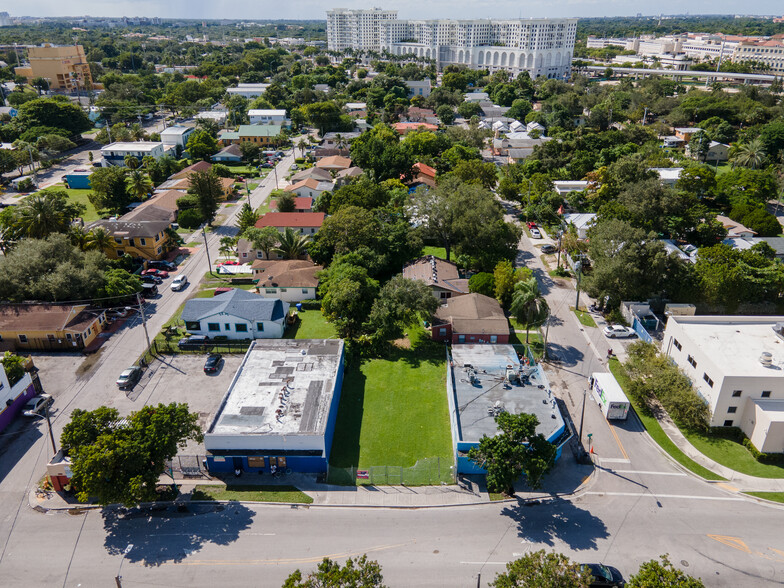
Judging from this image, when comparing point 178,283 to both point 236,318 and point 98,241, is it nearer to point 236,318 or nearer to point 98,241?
point 98,241

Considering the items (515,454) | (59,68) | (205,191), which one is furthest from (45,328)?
(59,68)

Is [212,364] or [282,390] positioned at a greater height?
[282,390]

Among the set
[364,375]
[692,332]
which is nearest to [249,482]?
[364,375]

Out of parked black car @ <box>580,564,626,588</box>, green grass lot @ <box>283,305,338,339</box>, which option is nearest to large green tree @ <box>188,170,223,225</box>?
green grass lot @ <box>283,305,338,339</box>

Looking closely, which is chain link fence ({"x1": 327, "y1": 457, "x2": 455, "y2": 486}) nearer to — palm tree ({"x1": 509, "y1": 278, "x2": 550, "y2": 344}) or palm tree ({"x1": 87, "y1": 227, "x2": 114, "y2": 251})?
palm tree ({"x1": 509, "y1": 278, "x2": 550, "y2": 344})

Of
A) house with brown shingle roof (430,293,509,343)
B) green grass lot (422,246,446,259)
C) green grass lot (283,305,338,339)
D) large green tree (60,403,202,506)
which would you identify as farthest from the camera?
green grass lot (422,246,446,259)

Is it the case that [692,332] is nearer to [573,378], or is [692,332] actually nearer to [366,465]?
[573,378]
